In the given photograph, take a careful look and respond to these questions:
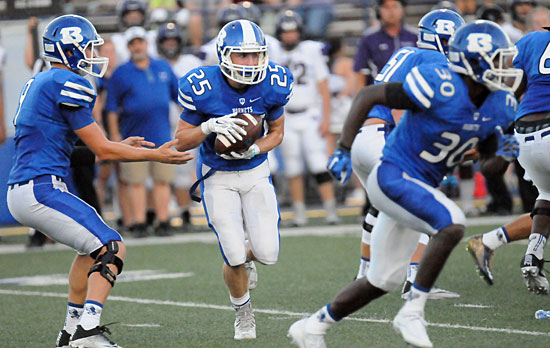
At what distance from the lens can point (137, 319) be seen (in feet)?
20.0

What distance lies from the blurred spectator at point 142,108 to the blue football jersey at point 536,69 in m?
4.77

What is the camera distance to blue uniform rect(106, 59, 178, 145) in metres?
10.1

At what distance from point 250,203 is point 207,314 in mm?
959

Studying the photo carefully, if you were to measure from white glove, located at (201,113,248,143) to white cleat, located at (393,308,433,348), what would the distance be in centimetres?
146

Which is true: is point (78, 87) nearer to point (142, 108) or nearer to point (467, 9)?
point (142, 108)

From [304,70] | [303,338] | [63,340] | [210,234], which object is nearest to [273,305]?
[63,340]

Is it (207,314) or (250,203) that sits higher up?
(250,203)

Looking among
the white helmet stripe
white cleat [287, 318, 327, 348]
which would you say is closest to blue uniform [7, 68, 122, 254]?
the white helmet stripe

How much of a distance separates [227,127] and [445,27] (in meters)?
1.68

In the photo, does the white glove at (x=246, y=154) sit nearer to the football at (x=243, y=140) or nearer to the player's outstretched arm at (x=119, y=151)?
the football at (x=243, y=140)

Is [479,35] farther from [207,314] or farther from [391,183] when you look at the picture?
[207,314]

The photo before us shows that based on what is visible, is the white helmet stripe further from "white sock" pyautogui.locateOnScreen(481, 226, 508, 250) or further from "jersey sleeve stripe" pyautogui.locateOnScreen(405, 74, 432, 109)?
"white sock" pyautogui.locateOnScreen(481, 226, 508, 250)

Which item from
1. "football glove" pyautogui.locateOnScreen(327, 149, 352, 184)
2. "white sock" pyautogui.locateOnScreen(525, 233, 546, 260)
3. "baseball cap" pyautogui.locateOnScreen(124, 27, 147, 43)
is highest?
"football glove" pyautogui.locateOnScreen(327, 149, 352, 184)

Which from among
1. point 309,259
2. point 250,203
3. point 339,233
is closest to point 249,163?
point 250,203
